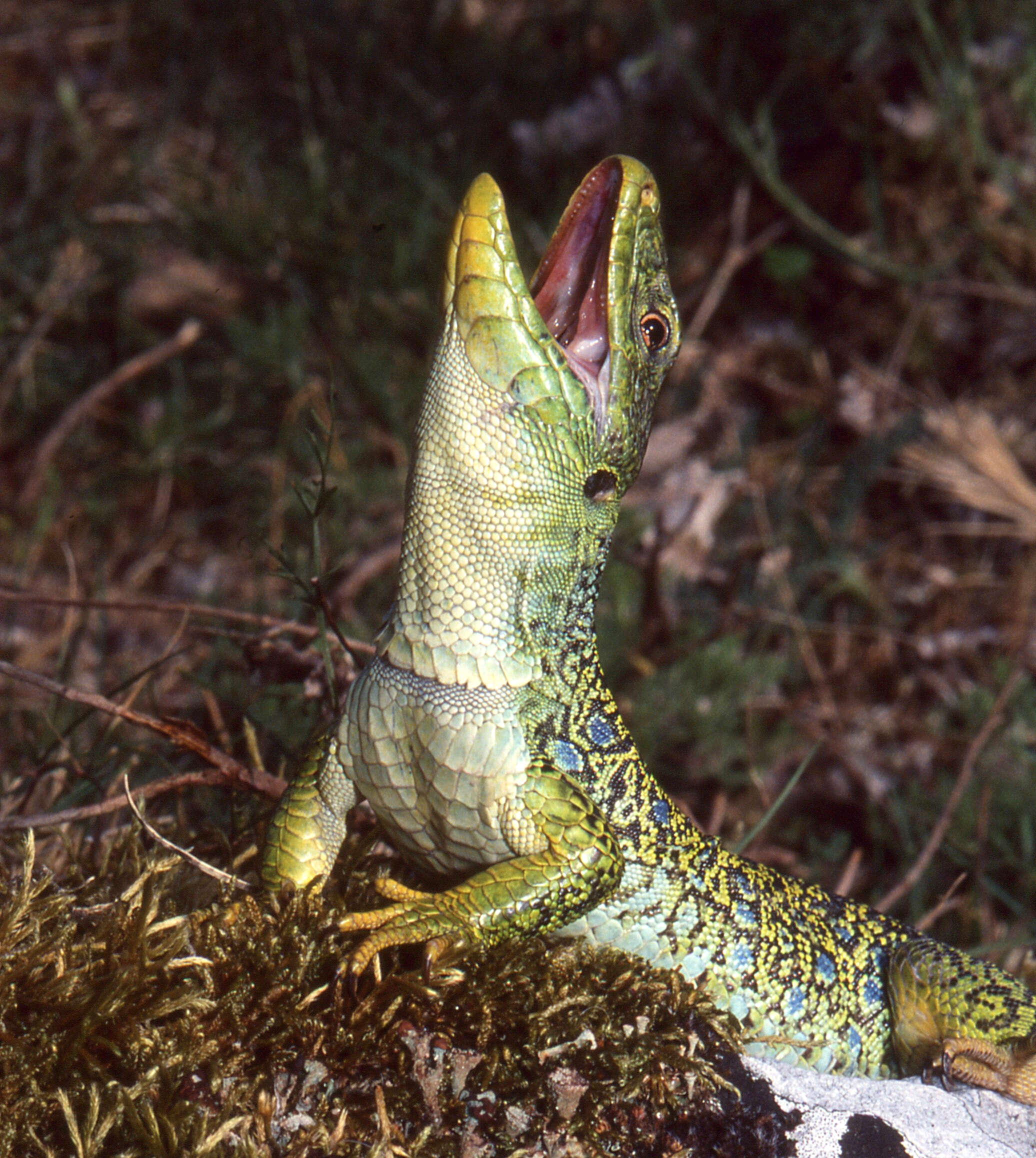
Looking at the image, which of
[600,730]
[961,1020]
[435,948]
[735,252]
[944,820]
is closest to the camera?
[435,948]

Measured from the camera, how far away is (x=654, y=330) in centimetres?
280

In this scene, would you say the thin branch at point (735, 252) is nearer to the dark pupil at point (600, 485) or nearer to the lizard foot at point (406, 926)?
the dark pupil at point (600, 485)

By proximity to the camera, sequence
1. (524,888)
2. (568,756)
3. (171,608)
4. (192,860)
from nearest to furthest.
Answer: (524,888), (192,860), (568,756), (171,608)

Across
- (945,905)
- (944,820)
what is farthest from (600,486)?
(944,820)

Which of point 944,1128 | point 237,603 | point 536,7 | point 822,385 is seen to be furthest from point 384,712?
point 536,7

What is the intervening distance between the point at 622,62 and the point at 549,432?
19.9ft

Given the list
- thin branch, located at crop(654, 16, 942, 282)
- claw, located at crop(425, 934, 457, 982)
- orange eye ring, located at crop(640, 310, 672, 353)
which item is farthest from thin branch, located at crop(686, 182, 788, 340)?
claw, located at crop(425, 934, 457, 982)

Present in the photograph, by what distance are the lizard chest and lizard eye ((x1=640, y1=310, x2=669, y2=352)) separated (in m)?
0.96

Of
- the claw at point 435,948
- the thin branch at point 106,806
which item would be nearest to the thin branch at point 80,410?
the thin branch at point 106,806

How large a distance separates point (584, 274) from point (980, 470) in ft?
12.7

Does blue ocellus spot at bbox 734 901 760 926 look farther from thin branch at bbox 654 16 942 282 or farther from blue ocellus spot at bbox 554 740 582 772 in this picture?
thin branch at bbox 654 16 942 282

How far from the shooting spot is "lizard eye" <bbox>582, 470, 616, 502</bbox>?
266 centimetres

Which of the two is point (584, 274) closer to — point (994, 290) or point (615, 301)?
point (615, 301)

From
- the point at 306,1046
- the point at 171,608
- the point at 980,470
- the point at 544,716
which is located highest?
the point at 980,470
